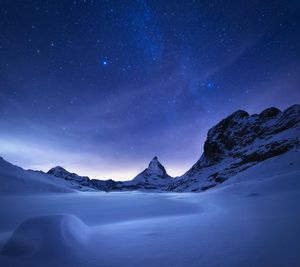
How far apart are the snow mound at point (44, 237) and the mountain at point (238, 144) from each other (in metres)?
84.1

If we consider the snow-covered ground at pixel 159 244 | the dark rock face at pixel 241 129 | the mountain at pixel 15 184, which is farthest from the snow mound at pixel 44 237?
the dark rock face at pixel 241 129

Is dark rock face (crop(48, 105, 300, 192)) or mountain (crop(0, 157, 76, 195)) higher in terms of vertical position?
dark rock face (crop(48, 105, 300, 192))

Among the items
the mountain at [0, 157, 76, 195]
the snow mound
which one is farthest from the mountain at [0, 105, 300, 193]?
the snow mound

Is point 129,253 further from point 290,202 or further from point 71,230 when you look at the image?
point 290,202

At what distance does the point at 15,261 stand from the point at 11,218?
147 inches

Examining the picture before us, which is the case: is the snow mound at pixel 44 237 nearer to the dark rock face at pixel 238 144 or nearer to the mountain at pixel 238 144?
the mountain at pixel 238 144

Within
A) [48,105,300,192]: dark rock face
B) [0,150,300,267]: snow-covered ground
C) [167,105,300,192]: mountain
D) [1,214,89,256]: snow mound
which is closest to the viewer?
[0,150,300,267]: snow-covered ground

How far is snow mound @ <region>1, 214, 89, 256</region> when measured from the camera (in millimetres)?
2529

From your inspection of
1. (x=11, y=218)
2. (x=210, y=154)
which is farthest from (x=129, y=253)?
(x=210, y=154)

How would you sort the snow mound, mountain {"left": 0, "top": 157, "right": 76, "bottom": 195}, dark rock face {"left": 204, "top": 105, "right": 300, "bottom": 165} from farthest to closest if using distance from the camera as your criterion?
1. dark rock face {"left": 204, "top": 105, "right": 300, "bottom": 165}
2. mountain {"left": 0, "top": 157, "right": 76, "bottom": 195}
3. the snow mound

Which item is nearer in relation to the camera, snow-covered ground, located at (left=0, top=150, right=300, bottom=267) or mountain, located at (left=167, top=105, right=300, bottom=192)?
snow-covered ground, located at (left=0, top=150, right=300, bottom=267)

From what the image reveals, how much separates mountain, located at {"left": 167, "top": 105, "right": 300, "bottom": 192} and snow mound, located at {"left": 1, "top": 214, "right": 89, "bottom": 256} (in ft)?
276

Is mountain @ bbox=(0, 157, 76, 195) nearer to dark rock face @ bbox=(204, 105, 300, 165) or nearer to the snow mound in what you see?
the snow mound

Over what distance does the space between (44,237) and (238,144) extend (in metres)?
138
